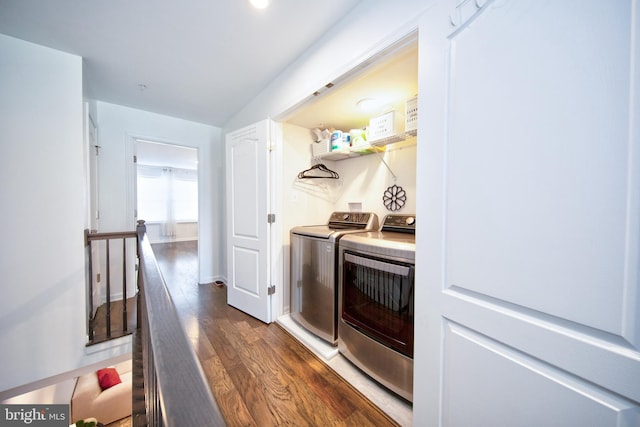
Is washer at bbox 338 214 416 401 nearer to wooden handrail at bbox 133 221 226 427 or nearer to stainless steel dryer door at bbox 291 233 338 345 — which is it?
stainless steel dryer door at bbox 291 233 338 345

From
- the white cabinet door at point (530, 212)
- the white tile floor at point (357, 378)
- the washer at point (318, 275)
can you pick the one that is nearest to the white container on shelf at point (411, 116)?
the white cabinet door at point (530, 212)

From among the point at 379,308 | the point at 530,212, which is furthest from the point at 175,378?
the point at 379,308

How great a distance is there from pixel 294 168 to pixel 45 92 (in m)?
2.00

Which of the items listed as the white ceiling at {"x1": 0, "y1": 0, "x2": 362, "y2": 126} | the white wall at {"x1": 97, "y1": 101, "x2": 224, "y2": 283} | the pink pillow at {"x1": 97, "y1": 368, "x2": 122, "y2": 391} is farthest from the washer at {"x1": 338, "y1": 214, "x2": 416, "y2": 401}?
the pink pillow at {"x1": 97, "y1": 368, "x2": 122, "y2": 391}

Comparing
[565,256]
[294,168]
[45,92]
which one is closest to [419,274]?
[565,256]

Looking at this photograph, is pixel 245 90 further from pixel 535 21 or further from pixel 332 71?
pixel 535 21

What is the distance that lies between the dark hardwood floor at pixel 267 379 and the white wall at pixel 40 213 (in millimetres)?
904

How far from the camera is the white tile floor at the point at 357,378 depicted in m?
1.23

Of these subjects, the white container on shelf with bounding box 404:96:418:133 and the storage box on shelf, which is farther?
the storage box on shelf

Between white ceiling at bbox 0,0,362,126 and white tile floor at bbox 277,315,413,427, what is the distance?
2.39 meters

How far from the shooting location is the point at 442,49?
0.86 metres

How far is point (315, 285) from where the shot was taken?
189cm

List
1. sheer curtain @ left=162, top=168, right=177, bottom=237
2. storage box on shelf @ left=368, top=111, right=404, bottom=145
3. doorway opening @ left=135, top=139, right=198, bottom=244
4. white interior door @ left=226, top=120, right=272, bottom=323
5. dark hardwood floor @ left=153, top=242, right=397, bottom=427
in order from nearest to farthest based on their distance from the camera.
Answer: dark hardwood floor @ left=153, top=242, right=397, bottom=427 < storage box on shelf @ left=368, top=111, right=404, bottom=145 < white interior door @ left=226, top=120, right=272, bottom=323 < doorway opening @ left=135, top=139, right=198, bottom=244 < sheer curtain @ left=162, top=168, right=177, bottom=237

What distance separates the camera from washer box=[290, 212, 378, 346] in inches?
68.4
